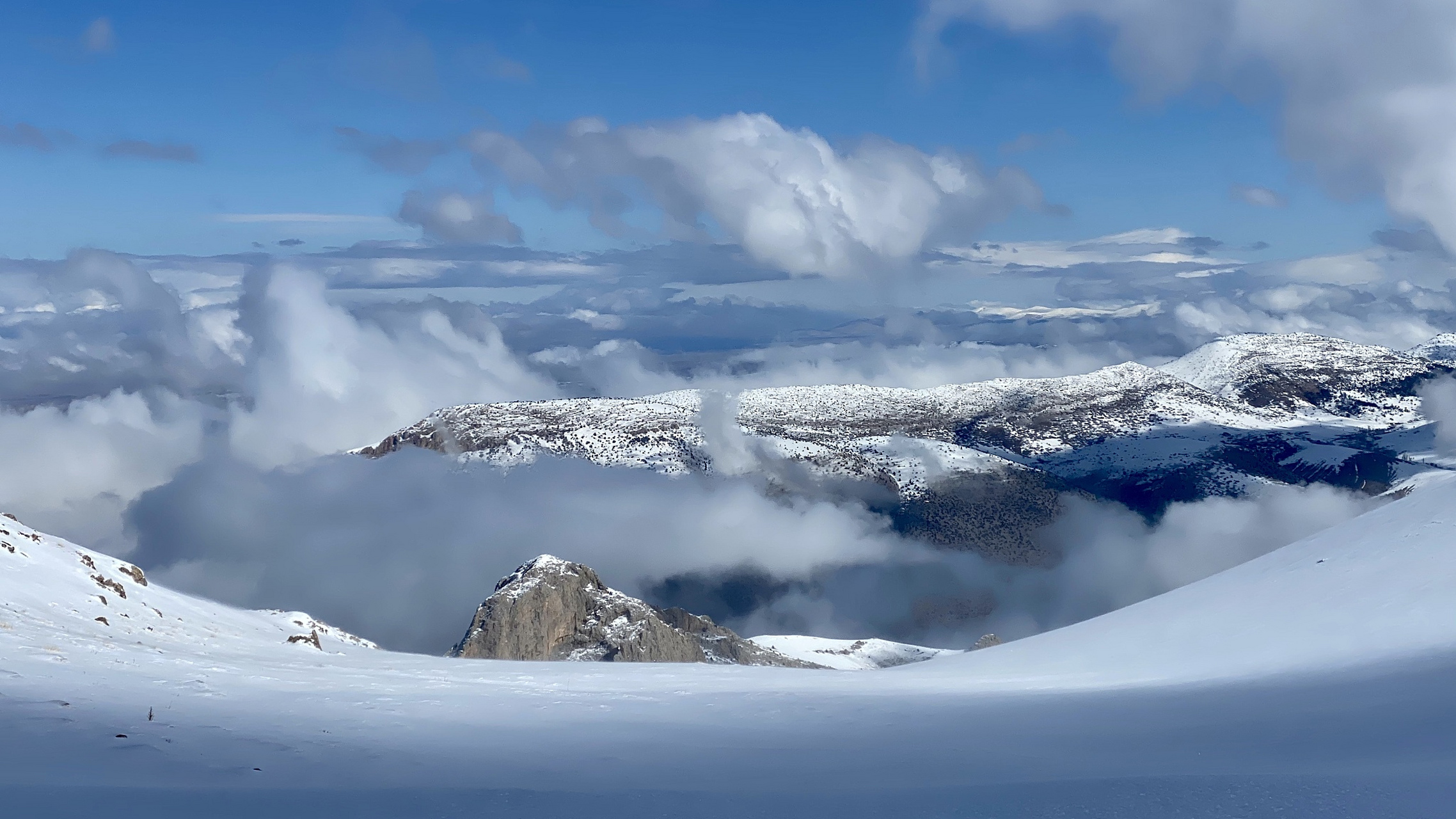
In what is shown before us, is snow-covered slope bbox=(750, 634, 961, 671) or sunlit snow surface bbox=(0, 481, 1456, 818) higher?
snow-covered slope bbox=(750, 634, 961, 671)

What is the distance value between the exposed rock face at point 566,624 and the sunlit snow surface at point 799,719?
99.8 metres

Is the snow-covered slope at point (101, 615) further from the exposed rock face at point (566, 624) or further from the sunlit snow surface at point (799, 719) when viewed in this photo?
the exposed rock face at point (566, 624)

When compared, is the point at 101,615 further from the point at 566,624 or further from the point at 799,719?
the point at 566,624

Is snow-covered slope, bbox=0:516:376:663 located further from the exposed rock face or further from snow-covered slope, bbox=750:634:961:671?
snow-covered slope, bbox=750:634:961:671

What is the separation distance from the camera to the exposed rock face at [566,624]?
4983 inches

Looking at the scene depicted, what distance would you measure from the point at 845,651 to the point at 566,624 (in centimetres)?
7172

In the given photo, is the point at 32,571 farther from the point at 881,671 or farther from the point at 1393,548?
the point at 1393,548

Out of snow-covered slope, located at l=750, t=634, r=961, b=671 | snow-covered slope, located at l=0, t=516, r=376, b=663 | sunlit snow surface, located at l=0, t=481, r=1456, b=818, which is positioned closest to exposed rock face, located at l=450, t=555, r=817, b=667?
snow-covered slope, located at l=750, t=634, r=961, b=671

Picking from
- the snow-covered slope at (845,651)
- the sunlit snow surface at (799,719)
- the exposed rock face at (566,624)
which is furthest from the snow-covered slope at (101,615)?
the snow-covered slope at (845,651)

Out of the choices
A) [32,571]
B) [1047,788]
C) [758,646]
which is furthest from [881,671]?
[758,646]

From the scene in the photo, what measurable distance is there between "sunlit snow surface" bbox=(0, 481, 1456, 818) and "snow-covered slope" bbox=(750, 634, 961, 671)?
15007 cm

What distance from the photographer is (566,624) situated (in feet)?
435

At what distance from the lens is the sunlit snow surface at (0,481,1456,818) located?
11.6m

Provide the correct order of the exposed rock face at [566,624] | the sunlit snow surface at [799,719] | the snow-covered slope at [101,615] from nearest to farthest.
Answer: the sunlit snow surface at [799,719]
the snow-covered slope at [101,615]
the exposed rock face at [566,624]
